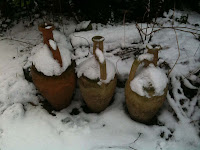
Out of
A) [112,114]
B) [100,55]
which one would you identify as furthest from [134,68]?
[112,114]

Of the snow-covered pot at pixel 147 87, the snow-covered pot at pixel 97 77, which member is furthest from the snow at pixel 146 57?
the snow-covered pot at pixel 97 77

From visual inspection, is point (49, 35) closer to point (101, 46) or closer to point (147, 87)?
point (101, 46)

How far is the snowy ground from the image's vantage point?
1326 mm

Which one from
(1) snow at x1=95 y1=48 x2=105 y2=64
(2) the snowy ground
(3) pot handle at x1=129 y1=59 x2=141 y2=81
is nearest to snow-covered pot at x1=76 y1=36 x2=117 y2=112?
(1) snow at x1=95 y1=48 x2=105 y2=64

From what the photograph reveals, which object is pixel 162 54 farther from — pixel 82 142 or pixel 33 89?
pixel 33 89

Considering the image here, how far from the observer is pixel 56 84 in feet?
4.16

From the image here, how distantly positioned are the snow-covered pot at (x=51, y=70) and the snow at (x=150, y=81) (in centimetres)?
48

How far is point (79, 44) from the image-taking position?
71.8 inches

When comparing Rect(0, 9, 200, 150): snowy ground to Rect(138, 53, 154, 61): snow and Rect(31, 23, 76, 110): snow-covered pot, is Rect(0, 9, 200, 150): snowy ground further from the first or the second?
Rect(138, 53, 154, 61): snow

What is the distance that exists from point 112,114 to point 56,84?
0.54m

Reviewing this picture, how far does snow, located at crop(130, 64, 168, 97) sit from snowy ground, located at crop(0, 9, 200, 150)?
0.36 m

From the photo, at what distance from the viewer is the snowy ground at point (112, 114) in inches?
52.2

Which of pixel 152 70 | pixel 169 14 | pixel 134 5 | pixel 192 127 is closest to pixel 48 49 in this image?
pixel 152 70

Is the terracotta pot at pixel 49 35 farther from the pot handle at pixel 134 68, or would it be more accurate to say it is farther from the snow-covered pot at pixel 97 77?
the pot handle at pixel 134 68
